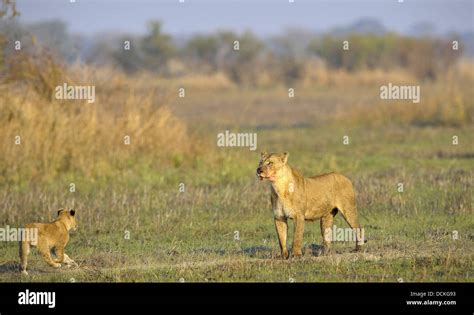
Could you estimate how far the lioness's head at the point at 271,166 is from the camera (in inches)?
442

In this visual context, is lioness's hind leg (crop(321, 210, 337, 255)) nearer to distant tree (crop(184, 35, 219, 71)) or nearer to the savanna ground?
the savanna ground

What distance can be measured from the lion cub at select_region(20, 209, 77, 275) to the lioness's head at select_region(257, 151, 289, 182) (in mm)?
2461

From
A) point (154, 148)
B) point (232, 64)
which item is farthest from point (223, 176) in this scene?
point (232, 64)

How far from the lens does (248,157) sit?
21422 mm

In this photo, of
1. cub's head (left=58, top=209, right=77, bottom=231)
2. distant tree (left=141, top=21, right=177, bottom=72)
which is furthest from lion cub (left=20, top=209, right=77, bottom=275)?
distant tree (left=141, top=21, right=177, bottom=72)

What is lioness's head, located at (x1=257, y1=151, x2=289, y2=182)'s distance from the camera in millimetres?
11227

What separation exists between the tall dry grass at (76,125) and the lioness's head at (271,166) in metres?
8.32

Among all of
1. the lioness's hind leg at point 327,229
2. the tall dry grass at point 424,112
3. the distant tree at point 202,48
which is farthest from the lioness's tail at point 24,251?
the distant tree at point 202,48

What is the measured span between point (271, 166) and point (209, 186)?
22.7 feet

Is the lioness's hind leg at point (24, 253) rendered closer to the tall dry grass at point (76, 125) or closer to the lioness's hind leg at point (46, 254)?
the lioness's hind leg at point (46, 254)

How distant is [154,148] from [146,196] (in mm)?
4361

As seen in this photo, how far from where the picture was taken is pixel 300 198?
11.5 metres
